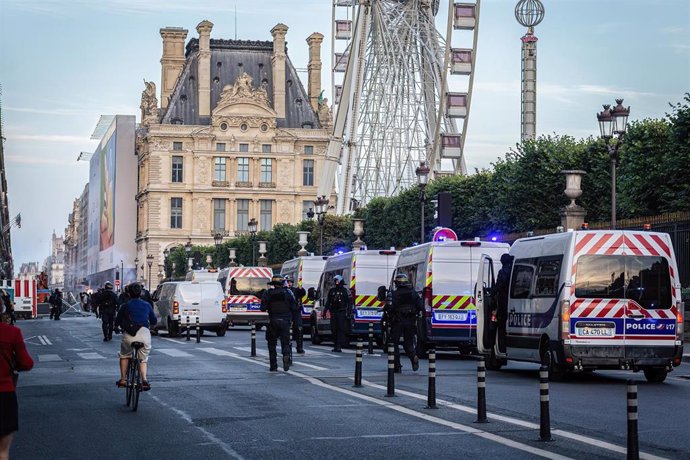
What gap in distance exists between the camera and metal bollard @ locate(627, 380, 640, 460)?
32.7 feet

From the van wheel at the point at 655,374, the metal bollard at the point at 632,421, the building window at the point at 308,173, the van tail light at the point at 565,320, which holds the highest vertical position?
the building window at the point at 308,173

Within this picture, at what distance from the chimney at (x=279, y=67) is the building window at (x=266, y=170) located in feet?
17.5

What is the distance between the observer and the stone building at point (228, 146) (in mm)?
147125

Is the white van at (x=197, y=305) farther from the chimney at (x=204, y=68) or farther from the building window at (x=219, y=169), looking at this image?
the building window at (x=219, y=169)

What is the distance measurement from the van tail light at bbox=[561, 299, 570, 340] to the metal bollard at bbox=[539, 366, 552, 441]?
25.0 ft

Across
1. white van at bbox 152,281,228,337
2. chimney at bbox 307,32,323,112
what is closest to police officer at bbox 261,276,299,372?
white van at bbox 152,281,228,337

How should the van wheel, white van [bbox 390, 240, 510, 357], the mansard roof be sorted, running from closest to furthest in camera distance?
the van wheel → white van [bbox 390, 240, 510, 357] → the mansard roof

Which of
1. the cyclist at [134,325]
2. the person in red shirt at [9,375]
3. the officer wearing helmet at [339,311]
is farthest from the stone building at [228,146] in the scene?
the person in red shirt at [9,375]

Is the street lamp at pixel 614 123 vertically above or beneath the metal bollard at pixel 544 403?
above

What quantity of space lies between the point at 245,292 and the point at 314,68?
4230 inches

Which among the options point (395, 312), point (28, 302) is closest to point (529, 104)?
point (28, 302)

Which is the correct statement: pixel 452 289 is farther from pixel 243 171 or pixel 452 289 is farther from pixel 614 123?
pixel 243 171

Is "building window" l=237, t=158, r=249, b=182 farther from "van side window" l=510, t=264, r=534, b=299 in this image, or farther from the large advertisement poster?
"van side window" l=510, t=264, r=534, b=299

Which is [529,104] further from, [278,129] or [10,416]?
[10,416]
